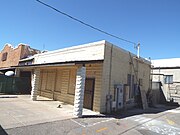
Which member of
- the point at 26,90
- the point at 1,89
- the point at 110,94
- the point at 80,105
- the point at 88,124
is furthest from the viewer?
the point at 26,90

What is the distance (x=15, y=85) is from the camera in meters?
19.6

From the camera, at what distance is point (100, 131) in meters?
7.32

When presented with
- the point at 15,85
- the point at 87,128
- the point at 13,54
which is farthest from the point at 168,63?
the point at 13,54

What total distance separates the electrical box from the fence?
12193mm

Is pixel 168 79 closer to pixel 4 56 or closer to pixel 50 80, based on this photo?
pixel 50 80

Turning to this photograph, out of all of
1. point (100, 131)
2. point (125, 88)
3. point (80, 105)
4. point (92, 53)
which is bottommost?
point (100, 131)

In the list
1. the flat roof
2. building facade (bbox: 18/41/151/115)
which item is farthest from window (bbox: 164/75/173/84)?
building facade (bbox: 18/41/151/115)

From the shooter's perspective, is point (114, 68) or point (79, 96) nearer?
point (79, 96)

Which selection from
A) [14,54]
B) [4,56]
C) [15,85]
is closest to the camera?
[15,85]

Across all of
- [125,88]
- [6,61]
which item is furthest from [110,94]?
[6,61]

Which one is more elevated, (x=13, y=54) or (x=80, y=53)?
(x=13, y=54)

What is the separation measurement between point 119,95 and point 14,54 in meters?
18.2

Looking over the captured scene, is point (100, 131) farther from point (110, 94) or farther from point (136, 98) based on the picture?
point (136, 98)

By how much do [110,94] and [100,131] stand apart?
184 inches
